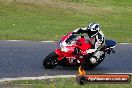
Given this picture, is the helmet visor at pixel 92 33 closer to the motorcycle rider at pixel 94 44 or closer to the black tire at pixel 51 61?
the motorcycle rider at pixel 94 44

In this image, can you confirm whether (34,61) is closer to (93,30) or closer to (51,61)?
(51,61)

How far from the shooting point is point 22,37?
18141 mm

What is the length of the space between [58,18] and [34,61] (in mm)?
11977

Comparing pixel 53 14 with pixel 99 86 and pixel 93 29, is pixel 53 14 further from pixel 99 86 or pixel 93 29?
pixel 99 86

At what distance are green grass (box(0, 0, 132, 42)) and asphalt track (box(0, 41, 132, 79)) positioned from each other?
1.86m

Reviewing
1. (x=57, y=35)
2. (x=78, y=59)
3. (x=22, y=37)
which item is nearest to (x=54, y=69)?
(x=78, y=59)

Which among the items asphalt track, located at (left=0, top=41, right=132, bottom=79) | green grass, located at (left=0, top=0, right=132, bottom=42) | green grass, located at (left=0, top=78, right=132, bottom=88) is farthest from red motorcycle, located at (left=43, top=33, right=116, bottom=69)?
green grass, located at (left=0, top=0, right=132, bottom=42)

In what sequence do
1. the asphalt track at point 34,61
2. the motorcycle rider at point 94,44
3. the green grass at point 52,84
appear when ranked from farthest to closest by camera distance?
the motorcycle rider at point 94,44, the asphalt track at point 34,61, the green grass at point 52,84

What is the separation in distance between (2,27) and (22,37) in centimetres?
292

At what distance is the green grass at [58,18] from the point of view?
65.4ft

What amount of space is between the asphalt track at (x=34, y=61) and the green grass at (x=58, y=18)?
6.12ft

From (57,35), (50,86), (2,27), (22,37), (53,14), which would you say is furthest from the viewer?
(53,14)

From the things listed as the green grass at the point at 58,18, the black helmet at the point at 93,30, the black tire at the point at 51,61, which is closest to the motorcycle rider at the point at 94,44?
the black helmet at the point at 93,30

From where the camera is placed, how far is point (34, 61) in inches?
530
